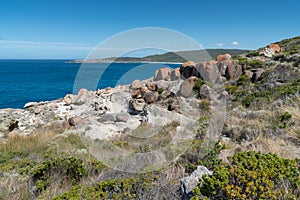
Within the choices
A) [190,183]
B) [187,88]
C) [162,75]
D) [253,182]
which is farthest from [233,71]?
[253,182]

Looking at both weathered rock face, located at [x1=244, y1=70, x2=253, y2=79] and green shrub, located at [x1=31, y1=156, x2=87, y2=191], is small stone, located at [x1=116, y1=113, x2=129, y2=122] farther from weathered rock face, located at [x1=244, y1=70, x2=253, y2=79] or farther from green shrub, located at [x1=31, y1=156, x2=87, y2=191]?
weathered rock face, located at [x1=244, y1=70, x2=253, y2=79]

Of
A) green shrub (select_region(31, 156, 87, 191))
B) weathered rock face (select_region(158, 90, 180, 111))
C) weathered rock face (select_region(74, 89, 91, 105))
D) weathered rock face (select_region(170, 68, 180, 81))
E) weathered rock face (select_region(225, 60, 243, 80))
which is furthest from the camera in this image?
weathered rock face (select_region(74, 89, 91, 105))

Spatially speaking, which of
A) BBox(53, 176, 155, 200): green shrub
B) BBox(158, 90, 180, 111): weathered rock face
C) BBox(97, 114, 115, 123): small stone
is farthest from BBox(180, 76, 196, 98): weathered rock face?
BBox(53, 176, 155, 200): green shrub

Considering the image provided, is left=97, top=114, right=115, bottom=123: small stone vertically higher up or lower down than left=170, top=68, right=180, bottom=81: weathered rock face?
lower down

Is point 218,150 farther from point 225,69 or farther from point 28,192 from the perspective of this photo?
point 225,69

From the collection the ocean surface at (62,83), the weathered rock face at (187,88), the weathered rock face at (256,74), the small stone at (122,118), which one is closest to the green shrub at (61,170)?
the small stone at (122,118)

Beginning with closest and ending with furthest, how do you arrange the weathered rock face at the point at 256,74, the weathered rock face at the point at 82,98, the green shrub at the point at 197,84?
the green shrub at the point at 197,84 → the weathered rock face at the point at 256,74 → the weathered rock face at the point at 82,98

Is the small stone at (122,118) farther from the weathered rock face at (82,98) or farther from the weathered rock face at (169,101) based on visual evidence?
the weathered rock face at (82,98)

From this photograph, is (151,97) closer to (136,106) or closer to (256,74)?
(136,106)

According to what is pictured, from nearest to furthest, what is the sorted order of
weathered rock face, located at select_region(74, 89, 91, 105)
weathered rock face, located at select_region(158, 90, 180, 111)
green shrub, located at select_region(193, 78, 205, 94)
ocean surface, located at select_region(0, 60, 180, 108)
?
weathered rock face, located at select_region(158, 90, 180, 111) → green shrub, located at select_region(193, 78, 205, 94) → weathered rock face, located at select_region(74, 89, 91, 105) → ocean surface, located at select_region(0, 60, 180, 108)

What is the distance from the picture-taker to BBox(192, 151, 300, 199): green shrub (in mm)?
2082

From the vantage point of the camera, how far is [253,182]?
6.98 ft

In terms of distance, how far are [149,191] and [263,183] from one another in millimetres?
1271

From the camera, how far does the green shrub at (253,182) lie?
2.08 m
